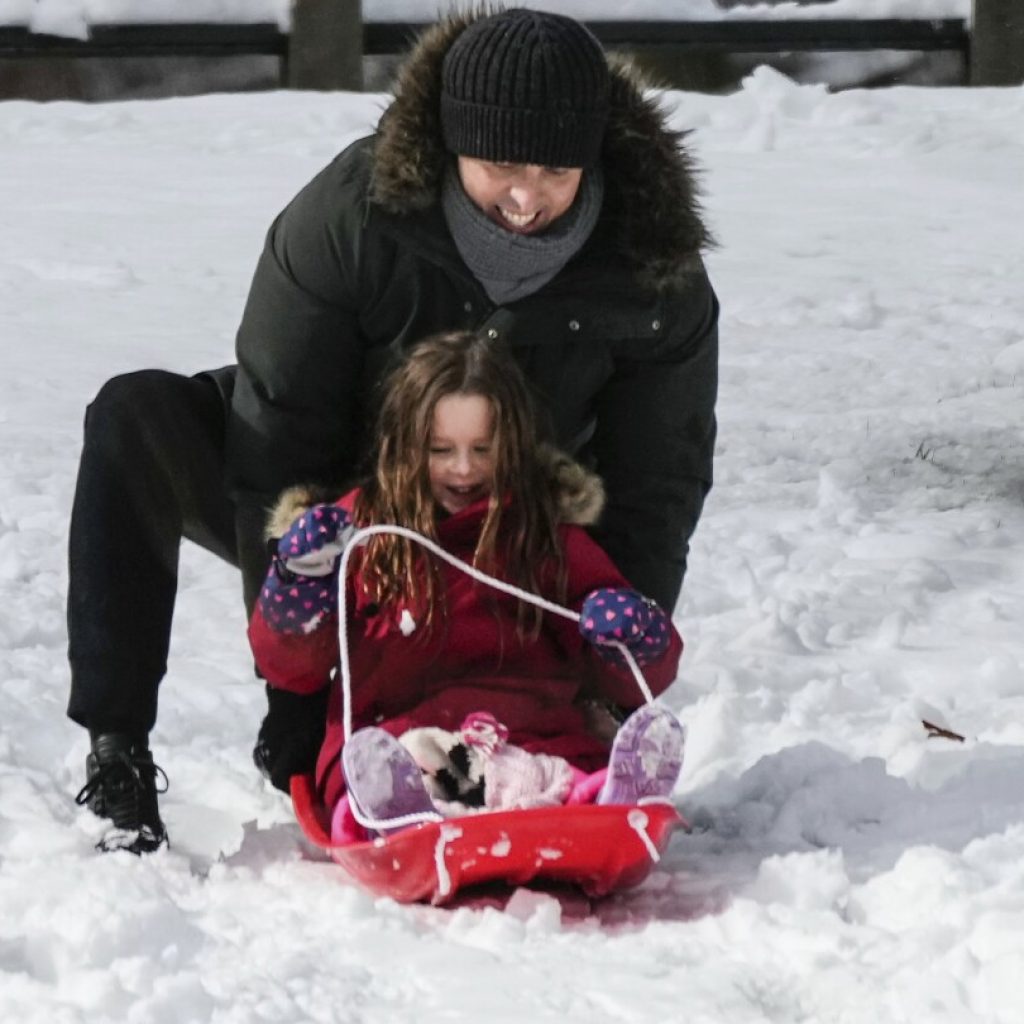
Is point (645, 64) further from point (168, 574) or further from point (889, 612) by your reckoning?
point (168, 574)

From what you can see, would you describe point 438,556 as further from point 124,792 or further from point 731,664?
point 731,664

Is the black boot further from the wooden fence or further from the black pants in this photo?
the wooden fence

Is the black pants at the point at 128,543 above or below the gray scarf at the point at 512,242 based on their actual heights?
below

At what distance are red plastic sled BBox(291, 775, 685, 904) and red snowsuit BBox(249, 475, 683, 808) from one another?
0.25 meters

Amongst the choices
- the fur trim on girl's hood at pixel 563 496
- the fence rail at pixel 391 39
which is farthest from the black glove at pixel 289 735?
the fence rail at pixel 391 39

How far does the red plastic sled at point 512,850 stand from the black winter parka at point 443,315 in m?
0.69

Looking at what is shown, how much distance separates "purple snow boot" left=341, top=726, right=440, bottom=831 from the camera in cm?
285

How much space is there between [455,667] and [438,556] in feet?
0.54

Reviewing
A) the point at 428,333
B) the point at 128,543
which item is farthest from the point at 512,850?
the point at 428,333

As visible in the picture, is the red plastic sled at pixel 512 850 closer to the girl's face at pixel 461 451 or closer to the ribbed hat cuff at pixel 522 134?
the girl's face at pixel 461 451

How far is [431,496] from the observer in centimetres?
316

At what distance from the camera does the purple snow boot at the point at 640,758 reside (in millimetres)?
2893

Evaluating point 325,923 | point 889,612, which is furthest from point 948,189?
point 325,923

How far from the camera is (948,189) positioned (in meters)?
8.77
